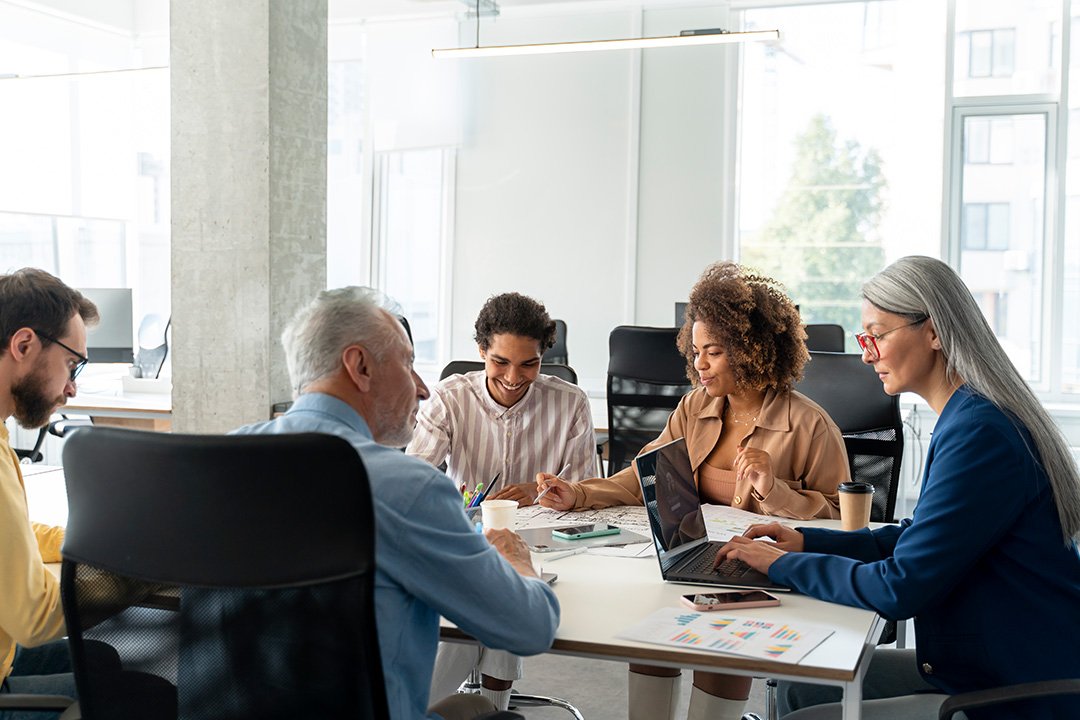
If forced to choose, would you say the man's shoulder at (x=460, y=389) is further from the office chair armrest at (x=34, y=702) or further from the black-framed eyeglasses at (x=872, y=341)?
the office chair armrest at (x=34, y=702)

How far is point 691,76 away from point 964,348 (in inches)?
220

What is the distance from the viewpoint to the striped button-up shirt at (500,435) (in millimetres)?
3260

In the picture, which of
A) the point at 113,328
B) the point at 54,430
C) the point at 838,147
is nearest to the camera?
the point at 54,430

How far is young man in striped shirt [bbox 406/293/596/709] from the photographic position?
10.6 ft

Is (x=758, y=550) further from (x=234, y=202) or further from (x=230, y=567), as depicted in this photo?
(x=234, y=202)

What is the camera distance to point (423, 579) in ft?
4.97

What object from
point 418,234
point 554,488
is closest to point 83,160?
point 418,234

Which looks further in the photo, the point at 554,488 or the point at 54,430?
the point at 54,430

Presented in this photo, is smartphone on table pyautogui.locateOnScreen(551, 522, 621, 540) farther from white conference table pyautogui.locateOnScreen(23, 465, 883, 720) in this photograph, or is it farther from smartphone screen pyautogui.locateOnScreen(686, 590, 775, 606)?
smartphone screen pyautogui.locateOnScreen(686, 590, 775, 606)

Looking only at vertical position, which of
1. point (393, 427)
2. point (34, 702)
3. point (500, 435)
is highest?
point (393, 427)

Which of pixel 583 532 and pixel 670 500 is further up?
pixel 670 500

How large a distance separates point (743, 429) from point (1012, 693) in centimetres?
130

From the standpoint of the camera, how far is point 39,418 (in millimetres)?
2117

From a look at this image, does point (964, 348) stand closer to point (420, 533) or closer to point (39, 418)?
point (420, 533)
